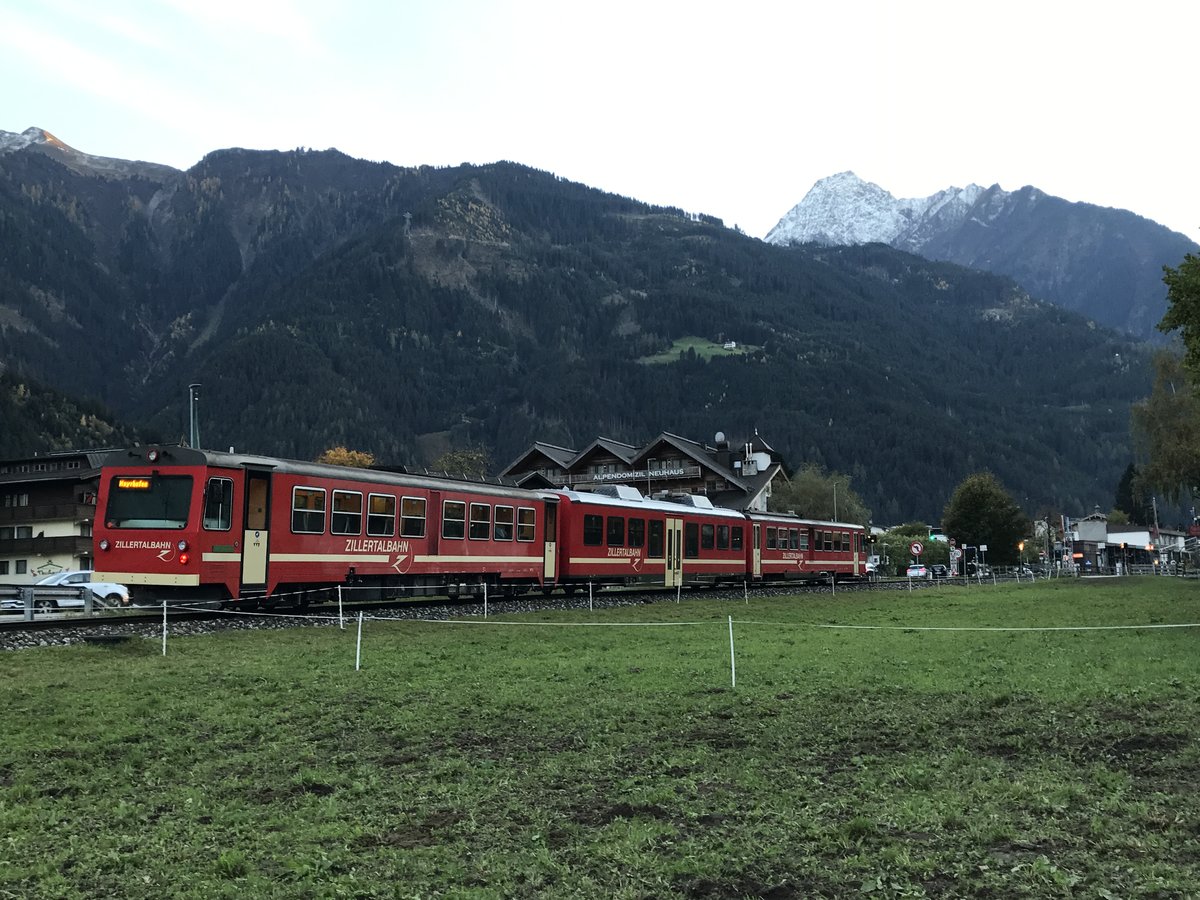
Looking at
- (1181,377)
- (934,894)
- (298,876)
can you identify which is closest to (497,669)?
(298,876)

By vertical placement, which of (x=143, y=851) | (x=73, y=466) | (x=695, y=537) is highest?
(x=73, y=466)

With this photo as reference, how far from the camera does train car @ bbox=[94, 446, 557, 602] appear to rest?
69.5 ft

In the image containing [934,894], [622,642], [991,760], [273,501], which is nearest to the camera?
[934,894]

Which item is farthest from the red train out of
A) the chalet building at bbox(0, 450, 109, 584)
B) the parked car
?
the chalet building at bbox(0, 450, 109, 584)

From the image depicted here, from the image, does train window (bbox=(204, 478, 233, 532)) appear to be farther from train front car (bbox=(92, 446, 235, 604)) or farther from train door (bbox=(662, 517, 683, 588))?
train door (bbox=(662, 517, 683, 588))

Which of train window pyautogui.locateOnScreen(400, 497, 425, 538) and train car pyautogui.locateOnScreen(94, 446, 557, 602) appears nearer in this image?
train car pyautogui.locateOnScreen(94, 446, 557, 602)

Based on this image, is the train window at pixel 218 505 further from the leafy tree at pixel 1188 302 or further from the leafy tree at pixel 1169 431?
the leafy tree at pixel 1169 431

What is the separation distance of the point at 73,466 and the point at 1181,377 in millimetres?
75897

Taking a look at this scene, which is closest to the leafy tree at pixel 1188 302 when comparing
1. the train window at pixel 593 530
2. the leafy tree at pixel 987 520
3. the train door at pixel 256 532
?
the train window at pixel 593 530

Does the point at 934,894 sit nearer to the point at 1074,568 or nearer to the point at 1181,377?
the point at 1181,377

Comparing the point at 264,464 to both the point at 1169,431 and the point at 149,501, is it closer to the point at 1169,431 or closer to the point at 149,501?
the point at 149,501

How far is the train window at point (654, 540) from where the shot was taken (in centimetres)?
3731

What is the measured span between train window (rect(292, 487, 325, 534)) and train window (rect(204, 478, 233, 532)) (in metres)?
1.70

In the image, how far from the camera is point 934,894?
5.77 metres
